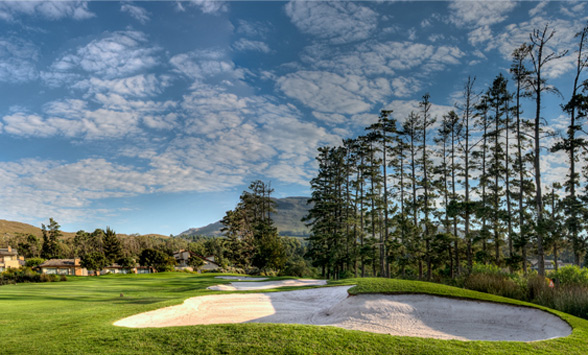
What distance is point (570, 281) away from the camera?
578 inches

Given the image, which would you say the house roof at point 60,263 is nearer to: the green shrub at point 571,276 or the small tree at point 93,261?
the small tree at point 93,261

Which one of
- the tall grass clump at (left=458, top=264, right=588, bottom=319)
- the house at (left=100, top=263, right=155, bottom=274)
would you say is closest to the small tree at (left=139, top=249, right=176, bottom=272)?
the house at (left=100, top=263, right=155, bottom=274)

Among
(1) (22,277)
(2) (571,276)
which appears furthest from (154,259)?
(2) (571,276)

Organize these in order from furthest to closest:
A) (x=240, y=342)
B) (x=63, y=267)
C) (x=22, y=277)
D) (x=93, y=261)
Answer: (x=63, y=267)
(x=93, y=261)
(x=22, y=277)
(x=240, y=342)

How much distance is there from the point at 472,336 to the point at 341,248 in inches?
975

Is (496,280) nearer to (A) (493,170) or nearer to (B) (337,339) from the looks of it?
(B) (337,339)

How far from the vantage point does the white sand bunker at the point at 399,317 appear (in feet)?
32.2

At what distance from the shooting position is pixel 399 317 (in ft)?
35.9

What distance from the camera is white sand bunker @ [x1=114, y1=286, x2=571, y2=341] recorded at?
980cm

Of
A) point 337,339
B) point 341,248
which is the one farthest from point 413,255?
point 337,339

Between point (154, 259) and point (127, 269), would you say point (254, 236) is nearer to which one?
point (154, 259)

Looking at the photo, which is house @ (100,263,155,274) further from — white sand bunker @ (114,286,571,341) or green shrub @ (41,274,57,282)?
white sand bunker @ (114,286,571,341)

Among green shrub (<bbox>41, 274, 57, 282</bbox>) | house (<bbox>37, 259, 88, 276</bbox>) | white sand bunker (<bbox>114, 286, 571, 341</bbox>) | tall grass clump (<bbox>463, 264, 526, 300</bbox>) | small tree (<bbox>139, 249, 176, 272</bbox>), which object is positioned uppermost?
tall grass clump (<bbox>463, 264, 526, 300</bbox>)

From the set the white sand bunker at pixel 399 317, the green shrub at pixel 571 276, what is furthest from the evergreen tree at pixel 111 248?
the green shrub at pixel 571 276
